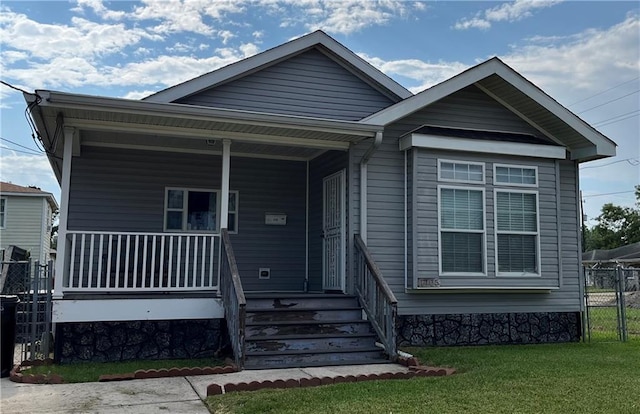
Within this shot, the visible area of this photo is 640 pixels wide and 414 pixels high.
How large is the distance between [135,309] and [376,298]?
10.6ft

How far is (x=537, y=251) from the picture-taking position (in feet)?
30.1

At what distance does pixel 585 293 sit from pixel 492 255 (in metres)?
2.56

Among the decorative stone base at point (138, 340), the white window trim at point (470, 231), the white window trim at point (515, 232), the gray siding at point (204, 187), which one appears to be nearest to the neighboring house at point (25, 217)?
the gray siding at point (204, 187)

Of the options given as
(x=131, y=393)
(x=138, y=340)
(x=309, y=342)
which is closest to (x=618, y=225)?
(x=309, y=342)

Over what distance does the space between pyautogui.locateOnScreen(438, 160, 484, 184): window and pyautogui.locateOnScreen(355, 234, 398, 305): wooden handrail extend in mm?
1691

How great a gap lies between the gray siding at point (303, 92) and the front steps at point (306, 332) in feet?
11.9

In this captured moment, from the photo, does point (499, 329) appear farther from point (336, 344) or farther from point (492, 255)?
point (336, 344)

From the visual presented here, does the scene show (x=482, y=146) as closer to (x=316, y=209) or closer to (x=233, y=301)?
(x=316, y=209)

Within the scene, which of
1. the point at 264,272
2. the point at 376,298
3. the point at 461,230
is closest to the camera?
the point at 376,298

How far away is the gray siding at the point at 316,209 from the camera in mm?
9688

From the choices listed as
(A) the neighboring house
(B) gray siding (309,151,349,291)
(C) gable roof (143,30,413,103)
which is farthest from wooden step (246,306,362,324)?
(A) the neighboring house

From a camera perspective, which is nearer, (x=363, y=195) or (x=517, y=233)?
(x=363, y=195)

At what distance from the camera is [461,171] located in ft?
29.3

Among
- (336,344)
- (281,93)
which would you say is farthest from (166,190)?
(336,344)
